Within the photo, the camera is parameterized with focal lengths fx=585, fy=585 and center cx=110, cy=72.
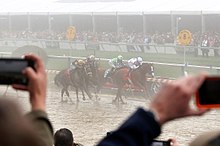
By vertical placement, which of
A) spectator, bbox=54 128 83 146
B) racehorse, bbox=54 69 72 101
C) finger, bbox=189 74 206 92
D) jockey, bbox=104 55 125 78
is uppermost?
finger, bbox=189 74 206 92

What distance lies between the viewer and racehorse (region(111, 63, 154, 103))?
29.4 ft

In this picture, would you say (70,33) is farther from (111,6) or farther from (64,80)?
(64,80)

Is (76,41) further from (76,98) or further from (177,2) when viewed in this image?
(76,98)

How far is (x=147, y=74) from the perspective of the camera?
29.7 feet

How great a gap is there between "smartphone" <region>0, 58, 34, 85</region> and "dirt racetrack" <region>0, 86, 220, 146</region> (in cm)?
500

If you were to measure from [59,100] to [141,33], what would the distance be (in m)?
4.87

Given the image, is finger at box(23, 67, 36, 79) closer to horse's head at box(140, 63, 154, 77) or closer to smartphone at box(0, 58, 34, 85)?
smartphone at box(0, 58, 34, 85)

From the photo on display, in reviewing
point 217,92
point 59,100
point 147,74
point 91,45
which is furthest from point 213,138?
point 91,45

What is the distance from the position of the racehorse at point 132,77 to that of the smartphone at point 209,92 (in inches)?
320

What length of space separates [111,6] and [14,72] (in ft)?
41.5

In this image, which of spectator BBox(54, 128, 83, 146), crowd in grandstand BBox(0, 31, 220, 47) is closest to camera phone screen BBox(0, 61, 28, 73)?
spectator BBox(54, 128, 83, 146)

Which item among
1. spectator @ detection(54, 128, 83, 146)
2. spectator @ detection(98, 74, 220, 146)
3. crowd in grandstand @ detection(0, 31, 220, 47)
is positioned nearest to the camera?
spectator @ detection(98, 74, 220, 146)

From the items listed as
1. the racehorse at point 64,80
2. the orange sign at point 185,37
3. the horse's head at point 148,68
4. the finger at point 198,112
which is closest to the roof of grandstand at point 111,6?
the orange sign at point 185,37

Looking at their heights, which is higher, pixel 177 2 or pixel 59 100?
pixel 177 2
